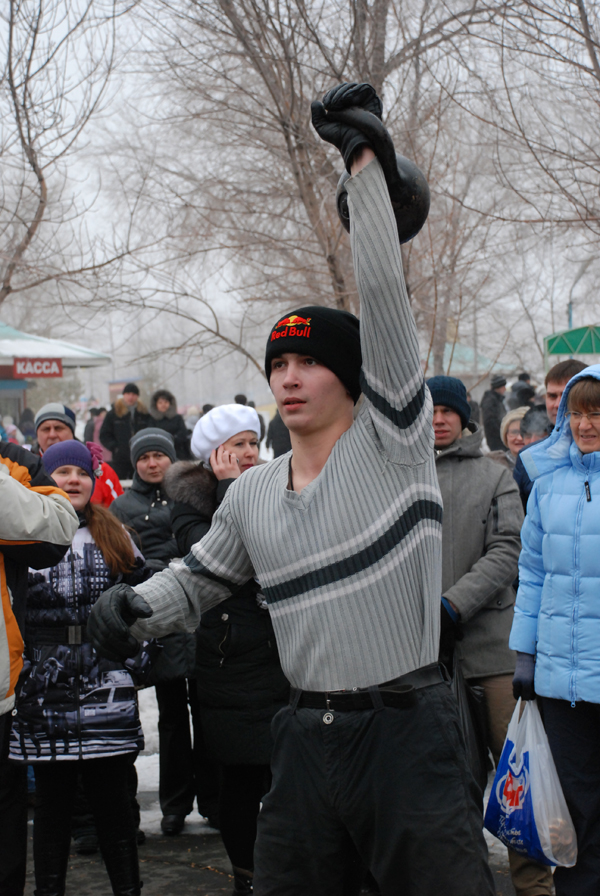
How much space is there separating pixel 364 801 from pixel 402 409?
2.76 feet

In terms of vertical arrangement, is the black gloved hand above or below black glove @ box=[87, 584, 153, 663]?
above

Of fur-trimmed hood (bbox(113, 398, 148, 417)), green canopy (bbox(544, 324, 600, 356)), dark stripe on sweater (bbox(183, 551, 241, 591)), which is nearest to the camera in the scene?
dark stripe on sweater (bbox(183, 551, 241, 591))

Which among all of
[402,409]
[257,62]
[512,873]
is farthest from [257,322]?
[402,409]

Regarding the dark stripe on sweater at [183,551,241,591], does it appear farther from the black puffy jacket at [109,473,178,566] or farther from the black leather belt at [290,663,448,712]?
the black puffy jacket at [109,473,178,566]

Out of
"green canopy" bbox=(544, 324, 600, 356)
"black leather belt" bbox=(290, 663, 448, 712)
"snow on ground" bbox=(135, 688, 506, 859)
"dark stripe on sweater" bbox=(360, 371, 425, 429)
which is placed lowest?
"snow on ground" bbox=(135, 688, 506, 859)

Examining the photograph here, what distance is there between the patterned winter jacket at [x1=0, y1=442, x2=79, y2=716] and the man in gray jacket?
1.45 m

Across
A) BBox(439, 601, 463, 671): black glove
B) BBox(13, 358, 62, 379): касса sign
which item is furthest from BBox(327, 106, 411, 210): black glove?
BBox(13, 358, 62, 379): касса sign

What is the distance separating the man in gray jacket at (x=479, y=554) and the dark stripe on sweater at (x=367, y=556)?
56.3 inches

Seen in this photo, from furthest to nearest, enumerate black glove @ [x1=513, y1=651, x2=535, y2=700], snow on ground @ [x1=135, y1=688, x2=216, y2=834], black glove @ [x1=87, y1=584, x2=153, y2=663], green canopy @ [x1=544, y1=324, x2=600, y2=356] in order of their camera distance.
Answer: green canopy @ [x1=544, y1=324, x2=600, y2=356], snow on ground @ [x1=135, y1=688, x2=216, y2=834], black glove @ [x1=513, y1=651, x2=535, y2=700], black glove @ [x1=87, y1=584, x2=153, y2=663]

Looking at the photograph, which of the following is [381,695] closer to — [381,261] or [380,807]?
[380,807]

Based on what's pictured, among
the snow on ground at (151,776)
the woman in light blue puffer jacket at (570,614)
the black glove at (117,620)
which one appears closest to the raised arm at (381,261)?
the black glove at (117,620)

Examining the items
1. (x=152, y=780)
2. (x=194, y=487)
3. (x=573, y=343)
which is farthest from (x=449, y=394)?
(x=573, y=343)

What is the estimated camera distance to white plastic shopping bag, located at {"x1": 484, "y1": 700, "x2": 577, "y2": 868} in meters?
2.90

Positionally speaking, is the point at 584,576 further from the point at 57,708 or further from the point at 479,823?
the point at 57,708
